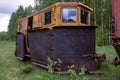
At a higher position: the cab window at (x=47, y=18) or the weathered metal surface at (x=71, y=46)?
the cab window at (x=47, y=18)

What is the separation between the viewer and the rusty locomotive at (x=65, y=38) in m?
10.3

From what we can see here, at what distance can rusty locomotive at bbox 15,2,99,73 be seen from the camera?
10.3 meters

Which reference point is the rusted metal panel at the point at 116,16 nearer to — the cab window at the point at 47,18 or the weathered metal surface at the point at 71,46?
the weathered metal surface at the point at 71,46

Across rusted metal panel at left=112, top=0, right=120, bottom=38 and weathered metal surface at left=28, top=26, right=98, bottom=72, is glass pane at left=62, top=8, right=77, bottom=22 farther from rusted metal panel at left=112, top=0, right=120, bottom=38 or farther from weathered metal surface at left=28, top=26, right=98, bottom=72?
rusted metal panel at left=112, top=0, right=120, bottom=38

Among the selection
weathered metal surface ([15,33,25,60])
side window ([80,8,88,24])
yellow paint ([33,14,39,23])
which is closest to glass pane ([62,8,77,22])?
side window ([80,8,88,24])

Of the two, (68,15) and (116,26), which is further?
(68,15)

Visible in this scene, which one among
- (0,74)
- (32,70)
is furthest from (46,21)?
(0,74)

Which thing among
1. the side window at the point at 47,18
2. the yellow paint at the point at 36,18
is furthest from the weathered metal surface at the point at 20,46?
the side window at the point at 47,18

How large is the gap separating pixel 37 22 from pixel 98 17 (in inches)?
1150

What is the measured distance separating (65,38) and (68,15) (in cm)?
110

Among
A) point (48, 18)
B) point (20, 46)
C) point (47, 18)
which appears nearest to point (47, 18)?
point (47, 18)

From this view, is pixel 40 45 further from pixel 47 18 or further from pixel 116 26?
pixel 116 26

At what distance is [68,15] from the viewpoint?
36.5 ft

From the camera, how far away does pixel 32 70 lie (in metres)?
11.4
